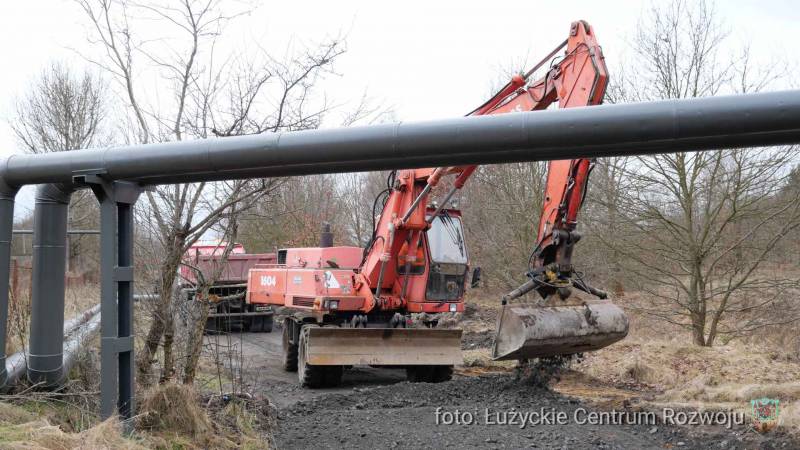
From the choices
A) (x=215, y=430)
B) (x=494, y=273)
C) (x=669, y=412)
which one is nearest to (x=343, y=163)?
(x=215, y=430)

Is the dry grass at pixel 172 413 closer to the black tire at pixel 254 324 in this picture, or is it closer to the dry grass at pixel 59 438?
the dry grass at pixel 59 438

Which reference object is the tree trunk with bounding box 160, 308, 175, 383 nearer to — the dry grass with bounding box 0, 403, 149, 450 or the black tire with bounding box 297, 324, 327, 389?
the dry grass with bounding box 0, 403, 149, 450

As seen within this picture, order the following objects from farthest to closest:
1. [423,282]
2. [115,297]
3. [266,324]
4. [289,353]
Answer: [266,324], [289,353], [423,282], [115,297]

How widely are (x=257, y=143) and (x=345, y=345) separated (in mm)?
5283

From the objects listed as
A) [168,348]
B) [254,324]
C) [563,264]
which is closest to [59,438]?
[168,348]

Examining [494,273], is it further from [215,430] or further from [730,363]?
[215,430]

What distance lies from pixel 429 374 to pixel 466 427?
3.68 m

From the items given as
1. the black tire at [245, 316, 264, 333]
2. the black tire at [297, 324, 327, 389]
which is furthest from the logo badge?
the black tire at [245, 316, 264, 333]

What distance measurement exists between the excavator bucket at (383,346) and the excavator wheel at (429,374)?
0.35 metres

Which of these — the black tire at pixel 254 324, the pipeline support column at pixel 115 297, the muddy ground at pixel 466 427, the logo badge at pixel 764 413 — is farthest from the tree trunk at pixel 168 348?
the black tire at pixel 254 324

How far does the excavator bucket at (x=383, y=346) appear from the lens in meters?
9.37

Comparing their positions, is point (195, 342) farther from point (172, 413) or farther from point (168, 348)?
point (172, 413)

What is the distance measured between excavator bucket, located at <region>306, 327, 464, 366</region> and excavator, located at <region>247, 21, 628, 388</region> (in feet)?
0.05

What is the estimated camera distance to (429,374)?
32.7 feet
